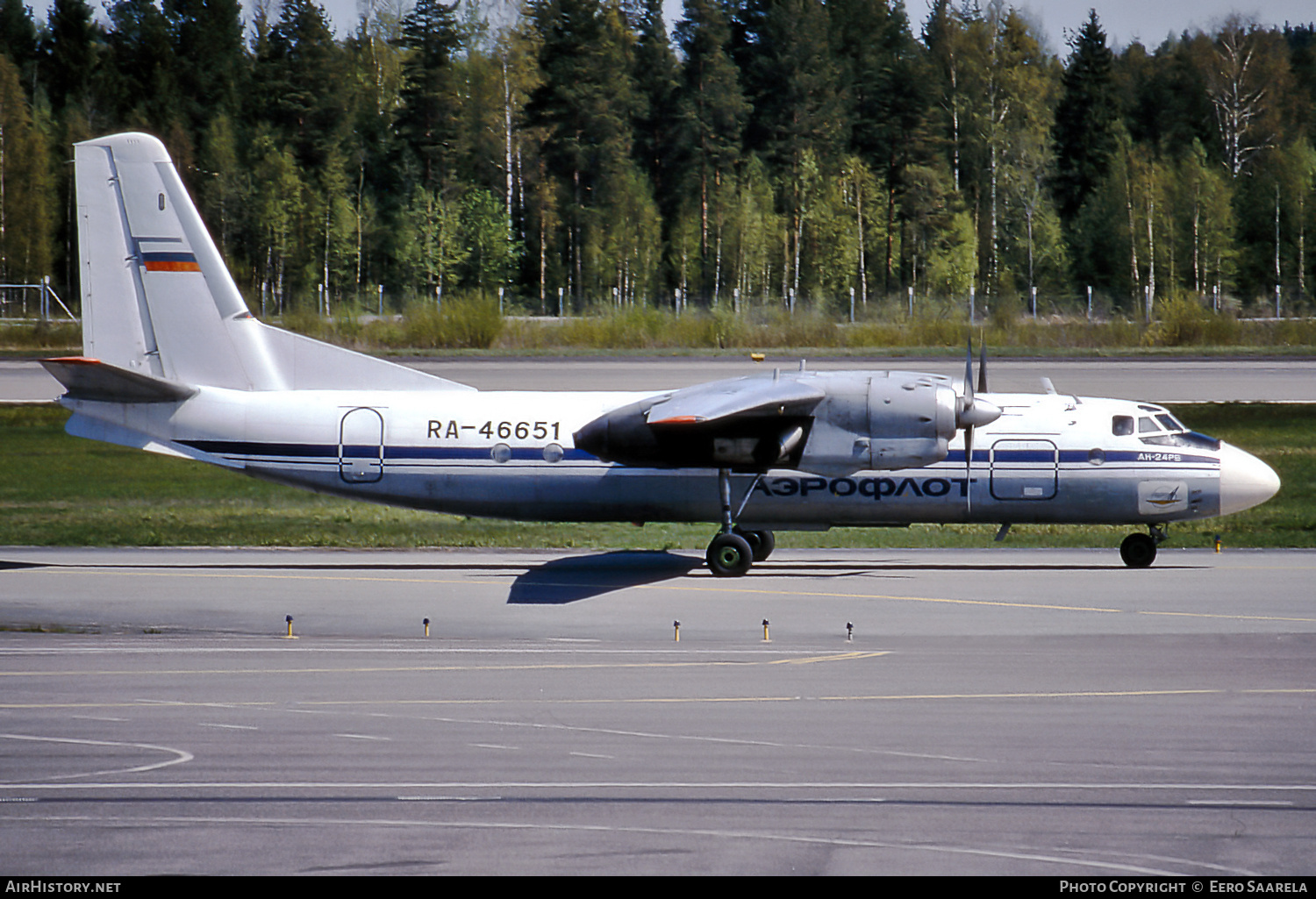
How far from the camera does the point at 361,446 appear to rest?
23281 millimetres

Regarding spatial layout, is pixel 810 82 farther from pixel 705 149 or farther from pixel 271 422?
pixel 271 422

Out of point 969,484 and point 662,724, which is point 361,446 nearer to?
point 969,484

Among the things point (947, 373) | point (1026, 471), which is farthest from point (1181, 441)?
point (947, 373)

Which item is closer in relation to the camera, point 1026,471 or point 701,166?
point 1026,471

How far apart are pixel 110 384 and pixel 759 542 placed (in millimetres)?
12000

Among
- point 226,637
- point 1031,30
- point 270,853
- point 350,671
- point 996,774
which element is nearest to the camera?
point 270,853

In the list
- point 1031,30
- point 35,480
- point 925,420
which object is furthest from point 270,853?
point 1031,30

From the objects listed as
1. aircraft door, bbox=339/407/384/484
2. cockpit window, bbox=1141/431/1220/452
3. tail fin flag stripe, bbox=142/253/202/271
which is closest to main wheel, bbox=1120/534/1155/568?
cockpit window, bbox=1141/431/1220/452

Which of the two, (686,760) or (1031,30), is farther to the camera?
(1031,30)

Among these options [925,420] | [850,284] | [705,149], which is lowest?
[925,420]

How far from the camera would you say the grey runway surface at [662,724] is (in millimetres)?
9680

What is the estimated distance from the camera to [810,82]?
8712 centimetres

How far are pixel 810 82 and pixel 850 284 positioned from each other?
47.2ft

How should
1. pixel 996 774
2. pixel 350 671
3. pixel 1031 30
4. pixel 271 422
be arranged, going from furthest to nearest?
pixel 1031 30 → pixel 271 422 → pixel 350 671 → pixel 996 774
